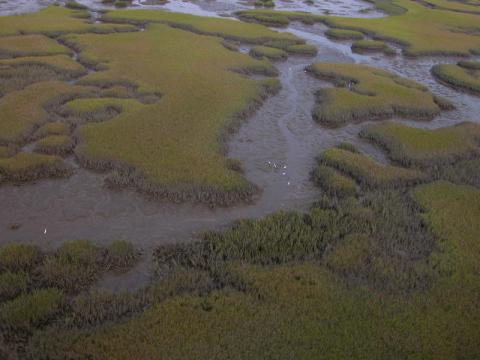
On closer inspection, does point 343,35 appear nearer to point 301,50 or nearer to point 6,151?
point 301,50

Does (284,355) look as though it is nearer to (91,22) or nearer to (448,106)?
(448,106)

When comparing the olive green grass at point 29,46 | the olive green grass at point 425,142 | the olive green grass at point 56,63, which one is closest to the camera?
the olive green grass at point 425,142

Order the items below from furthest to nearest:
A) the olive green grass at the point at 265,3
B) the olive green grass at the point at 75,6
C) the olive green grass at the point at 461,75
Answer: the olive green grass at the point at 265,3
the olive green grass at the point at 75,6
the olive green grass at the point at 461,75

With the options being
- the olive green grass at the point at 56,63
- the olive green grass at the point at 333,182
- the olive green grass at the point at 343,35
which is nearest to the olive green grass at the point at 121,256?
the olive green grass at the point at 333,182

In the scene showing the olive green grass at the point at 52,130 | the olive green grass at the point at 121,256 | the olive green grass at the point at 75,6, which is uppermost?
the olive green grass at the point at 75,6

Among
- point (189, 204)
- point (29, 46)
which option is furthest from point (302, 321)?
point (29, 46)

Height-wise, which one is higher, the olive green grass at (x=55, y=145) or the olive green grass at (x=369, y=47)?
the olive green grass at (x=369, y=47)

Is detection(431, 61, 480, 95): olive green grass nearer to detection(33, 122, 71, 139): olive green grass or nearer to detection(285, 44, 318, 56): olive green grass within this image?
detection(285, 44, 318, 56): olive green grass

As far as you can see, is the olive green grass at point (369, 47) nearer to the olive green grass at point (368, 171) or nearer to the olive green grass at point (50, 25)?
the olive green grass at point (50, 25)
